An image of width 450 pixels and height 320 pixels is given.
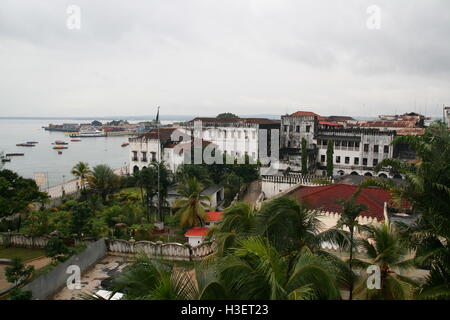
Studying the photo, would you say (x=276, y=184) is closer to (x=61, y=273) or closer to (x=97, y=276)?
(x=97, y=276)

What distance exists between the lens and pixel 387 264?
7285 mm

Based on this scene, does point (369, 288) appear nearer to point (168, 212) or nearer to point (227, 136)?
point (168, 212)

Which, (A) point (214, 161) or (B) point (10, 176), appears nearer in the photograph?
(B) point (10, 176)

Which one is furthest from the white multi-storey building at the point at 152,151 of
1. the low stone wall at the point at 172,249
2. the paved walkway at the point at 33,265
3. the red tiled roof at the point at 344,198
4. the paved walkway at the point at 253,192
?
the paved walkway at the point at 33,265

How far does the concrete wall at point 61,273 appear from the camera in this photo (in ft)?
35.3

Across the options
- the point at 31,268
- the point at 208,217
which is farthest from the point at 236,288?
the point at 208,217

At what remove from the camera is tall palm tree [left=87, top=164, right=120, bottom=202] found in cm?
2977

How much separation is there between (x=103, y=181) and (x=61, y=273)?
18543mm

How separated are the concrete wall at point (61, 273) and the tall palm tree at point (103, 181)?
1553 cm

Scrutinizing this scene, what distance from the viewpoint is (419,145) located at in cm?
798

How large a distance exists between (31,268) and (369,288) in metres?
10.5

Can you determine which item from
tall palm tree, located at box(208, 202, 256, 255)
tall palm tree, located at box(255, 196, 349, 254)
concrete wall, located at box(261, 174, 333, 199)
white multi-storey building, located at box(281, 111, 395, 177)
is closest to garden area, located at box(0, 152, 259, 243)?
concrete wall, located at box(261, 174, 333, 199)

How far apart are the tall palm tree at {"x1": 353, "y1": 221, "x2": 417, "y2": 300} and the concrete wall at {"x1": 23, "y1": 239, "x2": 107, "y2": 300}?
362 inches
